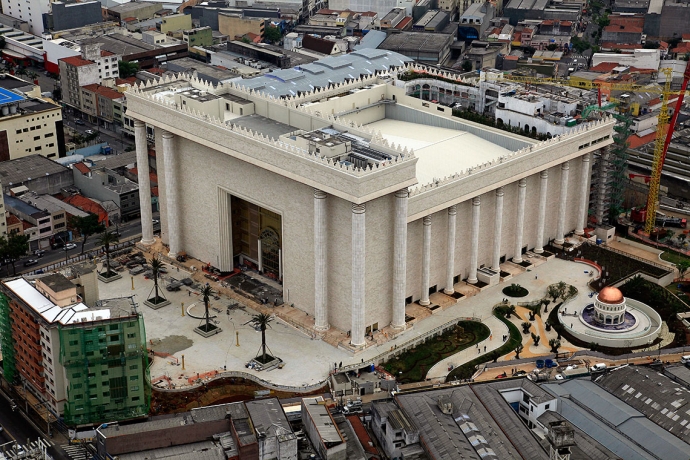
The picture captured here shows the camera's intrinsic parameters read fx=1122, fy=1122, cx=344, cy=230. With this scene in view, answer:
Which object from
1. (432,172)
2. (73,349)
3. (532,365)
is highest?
(432,172)

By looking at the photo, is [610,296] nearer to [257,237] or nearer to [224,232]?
[257,237]

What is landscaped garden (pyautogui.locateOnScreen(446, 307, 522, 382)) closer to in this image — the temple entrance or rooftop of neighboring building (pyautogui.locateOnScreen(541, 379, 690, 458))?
rooftop of neighboring building (pyautogui.locateOnScreen(541, 379, 690, 458))

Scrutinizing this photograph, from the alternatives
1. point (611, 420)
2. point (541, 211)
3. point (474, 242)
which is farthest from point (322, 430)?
point (541, 211)

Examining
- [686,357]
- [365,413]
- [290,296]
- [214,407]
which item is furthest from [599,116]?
[214,407]

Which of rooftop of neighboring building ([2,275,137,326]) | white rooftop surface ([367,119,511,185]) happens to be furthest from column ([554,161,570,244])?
rooftop of neighboring building ([2,275,137,326])

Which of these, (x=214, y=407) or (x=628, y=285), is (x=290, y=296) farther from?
(x=628, y=285)

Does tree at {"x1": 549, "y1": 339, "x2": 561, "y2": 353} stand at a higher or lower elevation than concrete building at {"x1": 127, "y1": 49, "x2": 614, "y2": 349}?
lower
